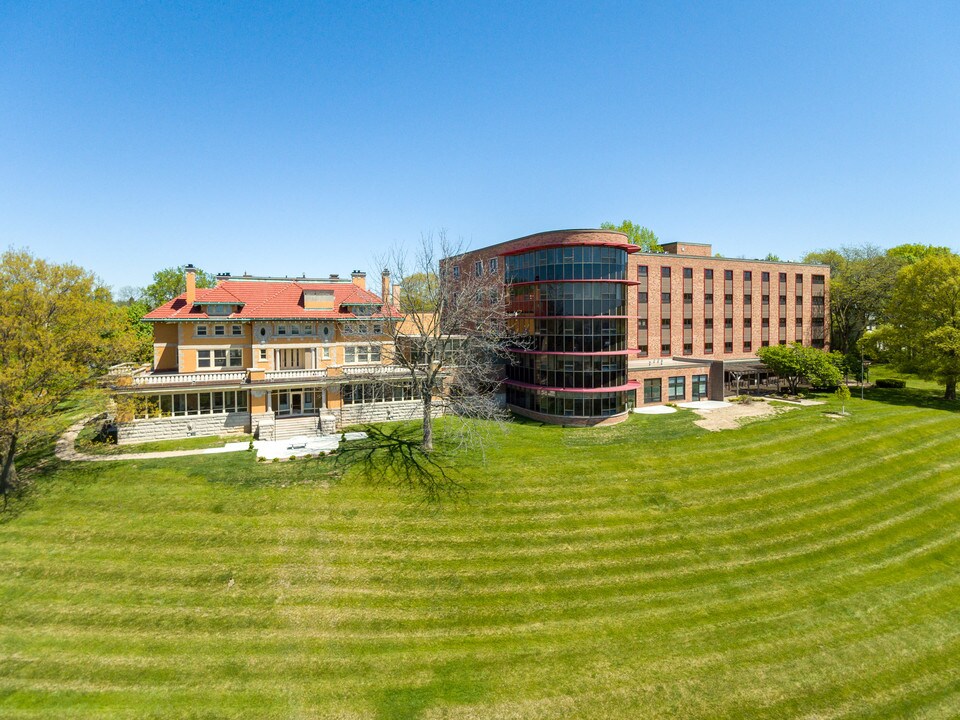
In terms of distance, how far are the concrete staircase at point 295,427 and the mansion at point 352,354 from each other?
0.08m

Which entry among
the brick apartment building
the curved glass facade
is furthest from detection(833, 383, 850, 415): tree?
the curved glass facade

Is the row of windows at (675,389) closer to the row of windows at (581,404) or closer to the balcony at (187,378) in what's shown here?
the row of windows at (581,404)

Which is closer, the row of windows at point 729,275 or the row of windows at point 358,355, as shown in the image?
the row of windows at point 358,355

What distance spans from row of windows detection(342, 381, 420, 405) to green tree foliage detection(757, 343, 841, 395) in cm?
3780

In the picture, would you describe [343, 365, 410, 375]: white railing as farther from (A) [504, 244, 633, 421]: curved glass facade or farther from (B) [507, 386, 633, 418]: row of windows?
(B) [507, 386, 633, 418]: row of windows

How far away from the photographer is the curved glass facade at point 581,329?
39.5 metres

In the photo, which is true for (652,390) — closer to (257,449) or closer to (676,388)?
(676,388)

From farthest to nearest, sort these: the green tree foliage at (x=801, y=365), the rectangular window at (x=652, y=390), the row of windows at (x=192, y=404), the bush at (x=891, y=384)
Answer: the bush at (x=891, y=384) → the green tree foliage at (x=801, y=365) → the rectangular window at (x=652, y=390) → the row of windows at (x=192, y=404)

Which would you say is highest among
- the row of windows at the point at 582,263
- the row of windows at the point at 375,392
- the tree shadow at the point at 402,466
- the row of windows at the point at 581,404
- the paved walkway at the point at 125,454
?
the row of windows at the point at 582,263

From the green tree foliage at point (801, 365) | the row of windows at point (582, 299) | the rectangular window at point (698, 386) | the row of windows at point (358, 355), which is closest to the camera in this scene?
the row of windows at point (582, 299)

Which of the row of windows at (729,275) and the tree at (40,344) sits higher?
the row of windows at (729,275)

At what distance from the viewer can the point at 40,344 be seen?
26203mm

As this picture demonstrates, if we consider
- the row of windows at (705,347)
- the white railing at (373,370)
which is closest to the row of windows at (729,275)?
the row of windows at (705,347)

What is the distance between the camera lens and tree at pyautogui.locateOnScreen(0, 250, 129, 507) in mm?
25000
